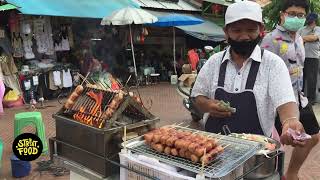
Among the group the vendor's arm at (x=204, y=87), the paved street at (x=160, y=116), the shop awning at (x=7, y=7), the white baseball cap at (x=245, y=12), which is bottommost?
the paved street at (x=160, y=116)

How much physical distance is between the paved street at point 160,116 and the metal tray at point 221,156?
1.94m

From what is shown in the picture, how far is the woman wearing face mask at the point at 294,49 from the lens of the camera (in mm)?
3688

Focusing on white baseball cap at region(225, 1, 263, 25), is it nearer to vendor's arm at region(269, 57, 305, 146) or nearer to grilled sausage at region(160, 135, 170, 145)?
vendor's arm at region(269, 57, 305, 146)

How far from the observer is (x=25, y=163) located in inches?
214

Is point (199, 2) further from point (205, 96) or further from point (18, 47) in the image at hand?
point (205, 96)

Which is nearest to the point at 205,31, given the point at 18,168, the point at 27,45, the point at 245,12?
the point at 27,45

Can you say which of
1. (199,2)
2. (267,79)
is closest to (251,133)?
(267,79)

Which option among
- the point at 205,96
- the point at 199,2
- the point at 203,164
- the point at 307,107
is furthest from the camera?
the point at 199,2

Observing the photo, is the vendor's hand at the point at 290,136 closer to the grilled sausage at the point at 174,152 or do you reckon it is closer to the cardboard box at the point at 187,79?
the grilled sausage at the point at 174,152

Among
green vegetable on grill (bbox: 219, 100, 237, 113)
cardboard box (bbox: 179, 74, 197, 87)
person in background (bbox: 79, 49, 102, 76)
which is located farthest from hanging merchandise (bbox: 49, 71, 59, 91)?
green vegetable on grill (bbox: 219, 100, 237, 113)

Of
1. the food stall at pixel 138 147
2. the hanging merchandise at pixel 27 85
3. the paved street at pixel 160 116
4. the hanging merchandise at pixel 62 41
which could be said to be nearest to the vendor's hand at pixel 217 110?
the food stall at pixel 138 147

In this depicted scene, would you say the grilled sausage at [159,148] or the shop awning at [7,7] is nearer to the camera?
the grilled sausage at [159,148]

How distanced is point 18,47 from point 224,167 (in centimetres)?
1036

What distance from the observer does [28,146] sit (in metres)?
3.94
